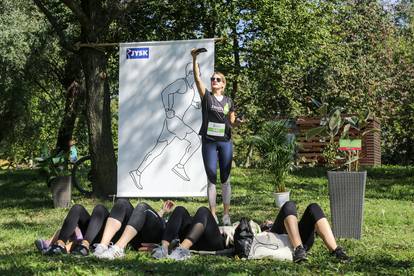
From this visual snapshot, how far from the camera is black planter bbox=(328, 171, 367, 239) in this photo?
5289 millimetres

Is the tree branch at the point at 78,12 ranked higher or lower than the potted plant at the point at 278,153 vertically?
higher

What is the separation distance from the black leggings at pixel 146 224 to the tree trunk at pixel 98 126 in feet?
12.4

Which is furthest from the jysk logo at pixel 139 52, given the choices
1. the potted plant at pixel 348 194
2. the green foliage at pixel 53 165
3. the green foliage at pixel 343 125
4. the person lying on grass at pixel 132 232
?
the person lying on grass at pixel 132 232

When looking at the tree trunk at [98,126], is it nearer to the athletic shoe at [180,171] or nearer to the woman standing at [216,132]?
the athletic shoe at [180,171]

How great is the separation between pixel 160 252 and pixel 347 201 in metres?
2.01

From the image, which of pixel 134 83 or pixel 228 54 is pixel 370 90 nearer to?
pixel 228 54

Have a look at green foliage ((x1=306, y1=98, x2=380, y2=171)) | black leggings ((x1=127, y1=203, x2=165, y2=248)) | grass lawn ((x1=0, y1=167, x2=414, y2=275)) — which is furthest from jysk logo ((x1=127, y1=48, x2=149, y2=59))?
black leggings ((x1=127, y1=203, x2=165, y2=248))

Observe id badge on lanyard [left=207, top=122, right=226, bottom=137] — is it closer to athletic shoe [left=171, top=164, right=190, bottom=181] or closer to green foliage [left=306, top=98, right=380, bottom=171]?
green foliage [left=306, top=98, right=380, bottom=171]

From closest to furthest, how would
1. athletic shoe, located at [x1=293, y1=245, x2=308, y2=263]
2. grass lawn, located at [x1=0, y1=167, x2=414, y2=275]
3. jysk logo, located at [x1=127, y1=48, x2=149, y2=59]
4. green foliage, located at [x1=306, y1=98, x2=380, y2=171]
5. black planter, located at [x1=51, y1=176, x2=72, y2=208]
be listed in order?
grass lawn, located at [x1=0, y1=167, x2=414, y2=275]
athletic shoe, located at [x1=293, y1=245, x2=308, y2=263]
green foliage, located at [x1=306, y1=98, x2=380, y2=171]
black planter, located at [x1=51, y1=176, x2=72, y2=208]
jysk logo, located at [x1=127, y1=48, x2=149, y2=59]

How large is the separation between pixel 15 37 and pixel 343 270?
36.1 ft

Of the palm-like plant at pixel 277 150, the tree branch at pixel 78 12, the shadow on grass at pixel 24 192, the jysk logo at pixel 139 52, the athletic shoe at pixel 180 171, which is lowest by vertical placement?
the shadow on grass at pixel 24 192

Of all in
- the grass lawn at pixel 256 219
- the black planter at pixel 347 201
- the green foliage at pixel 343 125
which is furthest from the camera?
the green foliage at pixel 343 125

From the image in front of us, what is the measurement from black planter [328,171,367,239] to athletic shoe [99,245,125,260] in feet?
7.00

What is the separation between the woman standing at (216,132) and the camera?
608 centimetres
